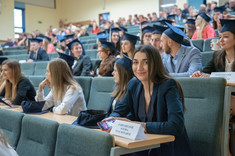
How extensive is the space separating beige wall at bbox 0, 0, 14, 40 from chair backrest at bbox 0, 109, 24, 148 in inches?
570

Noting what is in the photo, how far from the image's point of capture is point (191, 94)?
2266 millimetres

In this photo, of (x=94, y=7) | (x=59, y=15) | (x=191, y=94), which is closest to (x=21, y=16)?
(x=59, y=15)

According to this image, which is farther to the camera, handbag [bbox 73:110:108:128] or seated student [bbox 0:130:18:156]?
handbag [bbox 73:110:108:128]

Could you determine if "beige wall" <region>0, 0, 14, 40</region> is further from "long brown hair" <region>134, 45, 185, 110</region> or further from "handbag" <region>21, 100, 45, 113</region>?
"long brown hair" <region>134, 45, 185, 110</region>

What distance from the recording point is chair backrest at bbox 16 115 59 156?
74.5 inches

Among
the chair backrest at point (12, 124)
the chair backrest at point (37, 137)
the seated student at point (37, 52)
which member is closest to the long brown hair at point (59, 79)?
the chair backrest at point (12, 124)

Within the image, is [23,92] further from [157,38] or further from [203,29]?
[203,29]

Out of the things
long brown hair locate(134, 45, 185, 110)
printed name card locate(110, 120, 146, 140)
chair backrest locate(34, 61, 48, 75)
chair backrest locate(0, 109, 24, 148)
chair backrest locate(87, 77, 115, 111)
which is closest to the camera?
printed name card locate(110, 120, 146, 140)

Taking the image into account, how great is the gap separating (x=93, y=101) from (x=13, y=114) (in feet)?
3.95

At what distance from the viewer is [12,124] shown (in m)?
2.26

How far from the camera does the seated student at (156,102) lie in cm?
174

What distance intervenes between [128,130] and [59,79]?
1703 millimetres

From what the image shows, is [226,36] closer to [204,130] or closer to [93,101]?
[204,130]

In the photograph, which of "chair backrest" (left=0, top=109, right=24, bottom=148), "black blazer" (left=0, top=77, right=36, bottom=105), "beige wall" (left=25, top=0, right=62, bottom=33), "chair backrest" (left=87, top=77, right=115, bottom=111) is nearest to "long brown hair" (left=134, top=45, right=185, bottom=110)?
"chair backrest" (left=0, top=109, right=24, bottom=148)
